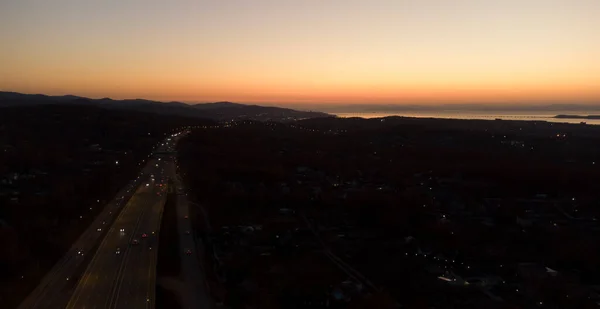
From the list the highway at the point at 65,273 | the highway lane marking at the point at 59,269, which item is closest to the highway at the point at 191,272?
the highway at the point at 65,273

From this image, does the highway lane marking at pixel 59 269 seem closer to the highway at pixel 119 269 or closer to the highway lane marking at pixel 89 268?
the highway at pixel 119 269

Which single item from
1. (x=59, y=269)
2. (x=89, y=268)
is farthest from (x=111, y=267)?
(x=59, y=269)

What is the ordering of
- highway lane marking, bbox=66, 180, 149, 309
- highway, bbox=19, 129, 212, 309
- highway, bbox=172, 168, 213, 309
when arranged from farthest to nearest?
highway, bbox=172, 168, 213, 309, highway, bbox=19, 129, 212, 309, highway lane marking, bbox=66, 180, 149, 309

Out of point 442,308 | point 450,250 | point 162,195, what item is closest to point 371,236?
point 450,250

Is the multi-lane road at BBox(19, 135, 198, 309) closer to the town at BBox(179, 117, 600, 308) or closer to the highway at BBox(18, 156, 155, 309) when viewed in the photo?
the highway at BBox(18, 156, 155, 309)

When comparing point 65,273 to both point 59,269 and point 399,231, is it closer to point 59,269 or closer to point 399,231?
point 59,269

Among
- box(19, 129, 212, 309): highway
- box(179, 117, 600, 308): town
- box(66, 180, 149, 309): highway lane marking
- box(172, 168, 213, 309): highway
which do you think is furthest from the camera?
box(179, 117, 600, 308): town

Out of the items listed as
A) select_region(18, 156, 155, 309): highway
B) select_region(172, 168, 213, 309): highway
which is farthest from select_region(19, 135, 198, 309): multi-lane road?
select_region(172, 168, 213, 309): highway
